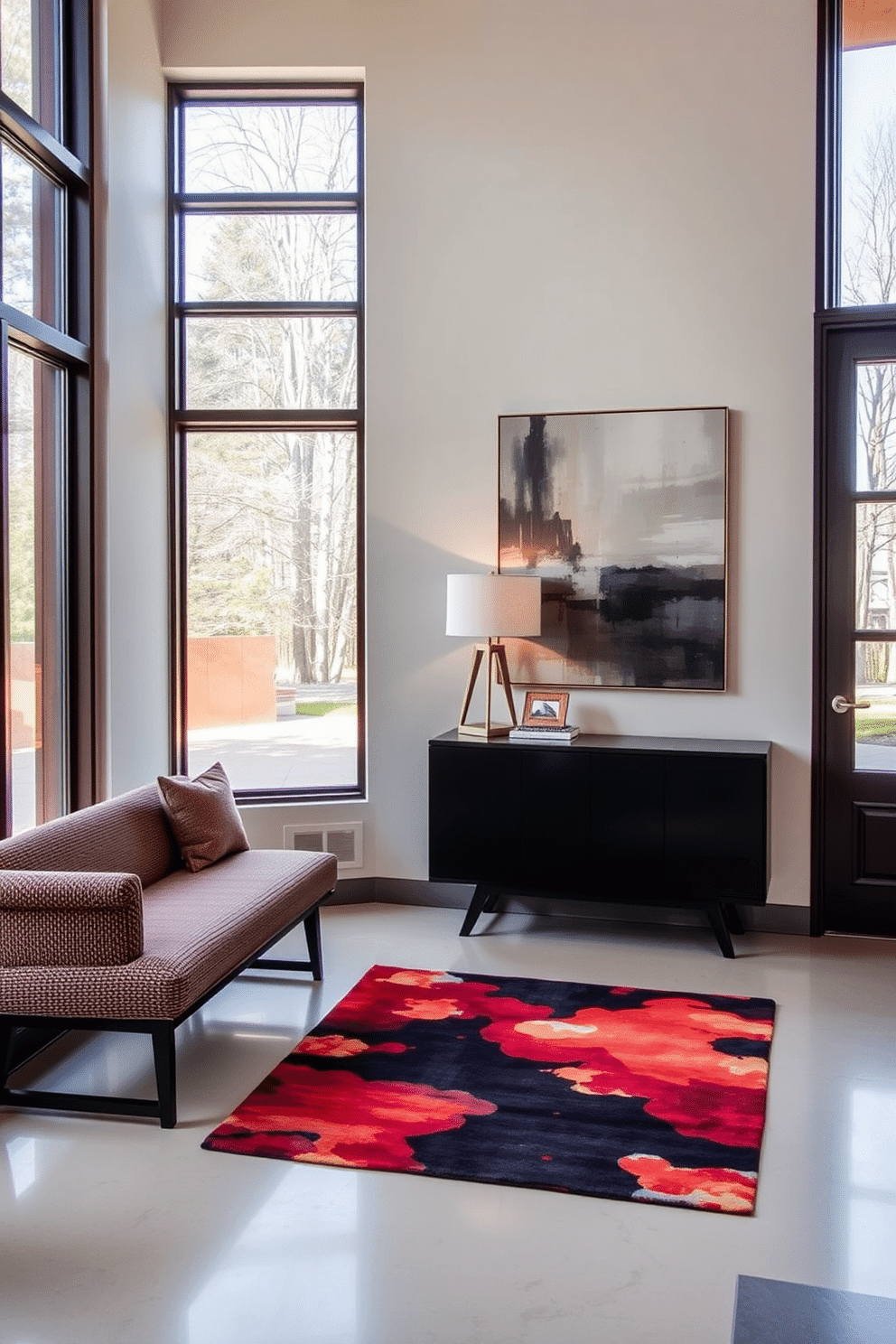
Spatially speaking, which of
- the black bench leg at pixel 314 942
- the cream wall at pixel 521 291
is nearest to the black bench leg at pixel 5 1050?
the black bench leg at pixel 314 942

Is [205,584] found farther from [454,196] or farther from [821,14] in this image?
[821,14]

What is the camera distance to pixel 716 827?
4434mm

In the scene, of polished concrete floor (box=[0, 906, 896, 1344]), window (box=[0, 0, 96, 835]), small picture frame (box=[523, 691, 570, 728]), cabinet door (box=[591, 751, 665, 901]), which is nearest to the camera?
polished concrete floor (box=[0, 906, 896, 1344])

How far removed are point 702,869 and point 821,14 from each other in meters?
3.49

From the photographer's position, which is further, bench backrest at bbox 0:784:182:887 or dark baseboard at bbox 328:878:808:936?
dark baseboard at bbox 328:878:808:936

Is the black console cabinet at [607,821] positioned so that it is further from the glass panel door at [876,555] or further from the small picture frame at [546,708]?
the glass panel door at [876,555]

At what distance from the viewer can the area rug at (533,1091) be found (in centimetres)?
281

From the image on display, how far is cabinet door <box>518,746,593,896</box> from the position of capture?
4.59m

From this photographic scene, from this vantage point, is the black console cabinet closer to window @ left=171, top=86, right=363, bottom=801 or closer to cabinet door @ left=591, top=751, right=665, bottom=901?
cabinet door @ left=591, top=751, right=665, bottom=901

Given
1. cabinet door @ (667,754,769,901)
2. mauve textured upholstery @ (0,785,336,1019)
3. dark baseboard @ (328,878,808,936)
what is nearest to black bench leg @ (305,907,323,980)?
mauve textured upholstery @ (0,785,336,1019)

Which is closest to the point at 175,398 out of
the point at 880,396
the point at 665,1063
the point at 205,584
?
the point at 205,584

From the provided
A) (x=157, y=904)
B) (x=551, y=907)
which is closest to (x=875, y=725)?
(x=551, y=907)

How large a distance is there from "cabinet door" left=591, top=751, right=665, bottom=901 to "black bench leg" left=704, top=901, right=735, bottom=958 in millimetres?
216

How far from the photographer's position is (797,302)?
15.4 feet
